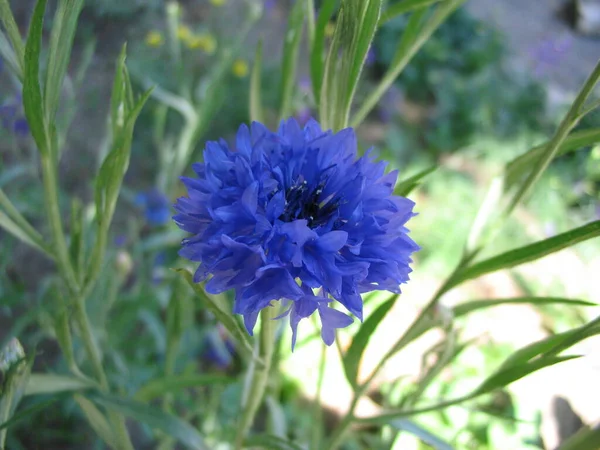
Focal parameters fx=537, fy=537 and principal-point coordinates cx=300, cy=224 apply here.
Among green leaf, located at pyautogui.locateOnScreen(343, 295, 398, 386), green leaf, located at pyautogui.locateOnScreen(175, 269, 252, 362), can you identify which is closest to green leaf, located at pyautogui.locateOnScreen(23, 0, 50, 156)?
green leaf, located at pyautogui.locateOnScreen(175, 269, 252, 362)

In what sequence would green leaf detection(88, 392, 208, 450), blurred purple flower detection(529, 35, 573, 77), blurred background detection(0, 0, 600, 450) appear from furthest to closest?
blurred purple flower detection(529, 35, 573, 77), blurred background detection(0, 0, 600, 450), green leaf detection(88, 392, 208, 450)

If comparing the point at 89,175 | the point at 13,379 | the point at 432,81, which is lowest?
the point at 13,379

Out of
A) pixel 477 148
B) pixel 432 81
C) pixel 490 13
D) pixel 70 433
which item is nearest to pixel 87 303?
pixel 70 433

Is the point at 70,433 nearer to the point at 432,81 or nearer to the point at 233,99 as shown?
the point at 233,99

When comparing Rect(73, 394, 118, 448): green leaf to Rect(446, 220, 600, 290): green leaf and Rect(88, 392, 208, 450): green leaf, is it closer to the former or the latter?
Rect(88, 392, 208, 450): green leaf

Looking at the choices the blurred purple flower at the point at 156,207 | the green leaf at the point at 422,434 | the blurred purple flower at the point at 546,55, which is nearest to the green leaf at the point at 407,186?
the green leaf at the point at 422,434

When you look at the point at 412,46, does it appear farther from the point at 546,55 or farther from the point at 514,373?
the point at 546,55
